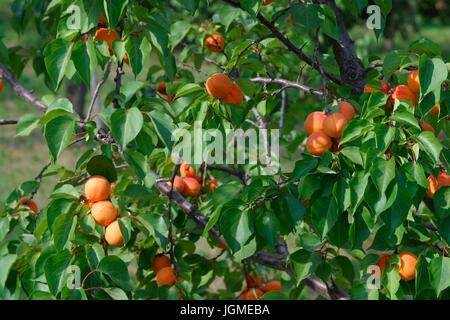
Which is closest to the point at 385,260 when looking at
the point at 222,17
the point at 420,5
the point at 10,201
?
the point at 222,17

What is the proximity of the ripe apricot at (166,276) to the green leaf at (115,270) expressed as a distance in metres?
0.30

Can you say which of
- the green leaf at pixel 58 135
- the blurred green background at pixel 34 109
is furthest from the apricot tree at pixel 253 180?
the blurred green background at pixel 34 109

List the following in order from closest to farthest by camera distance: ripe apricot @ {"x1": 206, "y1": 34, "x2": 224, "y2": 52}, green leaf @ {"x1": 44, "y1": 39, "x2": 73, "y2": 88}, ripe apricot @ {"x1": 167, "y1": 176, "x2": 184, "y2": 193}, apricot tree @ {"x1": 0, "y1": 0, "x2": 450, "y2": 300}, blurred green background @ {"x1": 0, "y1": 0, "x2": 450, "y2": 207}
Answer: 1. apricot tree @ {"x1": 0, "y1": 0, "x2": 450, "y2": 300}
2. green leaf @ {"x1": 44, "y1": 39, "x2": 73, "y2": 88}
3. ripe apricot @ {"x1": 167, "y1": 176, "x2": 184, "y2": 193}
4. ripe apricot @ {"x1": 206, "y1": 34, "x2": 224, "y2": 52}
5. blurred green background @ {"x1": 0, "y1": 0, "x2": 450, "y2": 207}

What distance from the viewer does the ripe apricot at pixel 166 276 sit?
1382 millimetres

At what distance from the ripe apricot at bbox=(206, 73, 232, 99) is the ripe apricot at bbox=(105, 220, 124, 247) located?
0.34 meters

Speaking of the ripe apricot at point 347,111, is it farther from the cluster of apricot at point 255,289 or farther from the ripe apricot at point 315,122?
the cluster of apricot at point 255,289

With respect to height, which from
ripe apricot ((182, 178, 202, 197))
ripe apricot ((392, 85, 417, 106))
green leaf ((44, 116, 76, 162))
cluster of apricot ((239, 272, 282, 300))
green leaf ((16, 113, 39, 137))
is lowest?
cluster of apricot ((239, 272, 282, 300))

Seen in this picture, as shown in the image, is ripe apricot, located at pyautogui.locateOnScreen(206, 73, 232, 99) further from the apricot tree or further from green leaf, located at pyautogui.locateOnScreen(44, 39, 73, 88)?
green leaf, located at pyautogui.locateOnScreen(44, 39, 73, 88)

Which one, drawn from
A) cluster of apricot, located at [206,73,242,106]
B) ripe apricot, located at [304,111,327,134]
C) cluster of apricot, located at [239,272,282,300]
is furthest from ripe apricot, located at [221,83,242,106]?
cluster of apricot, located at [239,272,282,300]

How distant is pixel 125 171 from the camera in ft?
5.69

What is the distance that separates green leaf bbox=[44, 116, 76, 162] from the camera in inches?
38.7

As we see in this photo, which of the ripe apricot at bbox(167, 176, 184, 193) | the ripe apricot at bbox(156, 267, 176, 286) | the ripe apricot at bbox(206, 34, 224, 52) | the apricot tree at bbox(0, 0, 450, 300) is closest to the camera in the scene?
the apricot tree at bbox(0, 0, 450, 300)

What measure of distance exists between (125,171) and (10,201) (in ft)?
1.24
